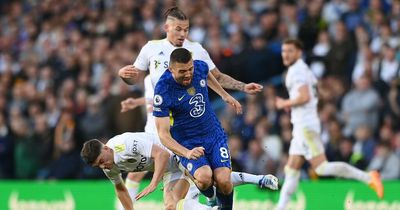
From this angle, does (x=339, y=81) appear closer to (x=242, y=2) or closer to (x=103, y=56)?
(x=242, y=2)

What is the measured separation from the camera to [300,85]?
15.5 meters

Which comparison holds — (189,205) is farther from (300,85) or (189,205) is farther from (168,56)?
(300,85)

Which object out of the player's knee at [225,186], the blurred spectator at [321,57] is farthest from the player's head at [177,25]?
the blurred spectator at [321,57]

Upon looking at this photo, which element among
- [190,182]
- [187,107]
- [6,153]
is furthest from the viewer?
[6,153]

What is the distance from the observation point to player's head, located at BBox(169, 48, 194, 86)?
38.7ft

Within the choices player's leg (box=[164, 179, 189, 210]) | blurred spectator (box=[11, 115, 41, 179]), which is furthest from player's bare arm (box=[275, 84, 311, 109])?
blurred spectator (box=[11, 115, 41, 179])

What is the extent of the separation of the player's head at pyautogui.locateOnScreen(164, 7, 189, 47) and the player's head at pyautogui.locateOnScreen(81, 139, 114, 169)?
1669 mm

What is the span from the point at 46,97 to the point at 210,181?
454 inches

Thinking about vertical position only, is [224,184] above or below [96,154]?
below

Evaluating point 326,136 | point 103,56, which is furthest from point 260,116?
point 103,56

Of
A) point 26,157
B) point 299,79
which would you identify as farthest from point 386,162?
point 26,157

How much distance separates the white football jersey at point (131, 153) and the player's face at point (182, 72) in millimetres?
1215

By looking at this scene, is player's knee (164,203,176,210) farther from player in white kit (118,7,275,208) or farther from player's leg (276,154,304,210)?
player's leg (276,154,304,210)

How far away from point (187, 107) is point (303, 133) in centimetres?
390
